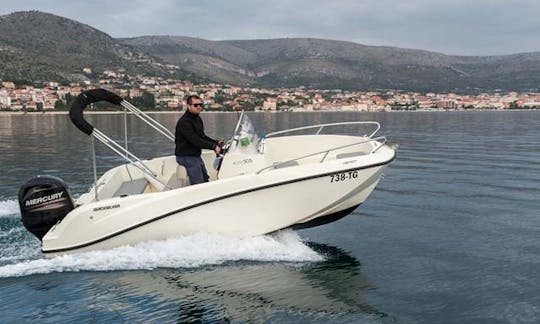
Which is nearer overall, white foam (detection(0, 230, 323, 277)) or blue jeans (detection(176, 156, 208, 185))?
white foam (detection(0, 230, 323, 277))

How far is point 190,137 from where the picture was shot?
7.79m

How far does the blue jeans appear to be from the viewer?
7.92m

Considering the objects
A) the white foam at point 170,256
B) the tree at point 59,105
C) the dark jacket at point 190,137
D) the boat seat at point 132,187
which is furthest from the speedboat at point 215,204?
the tree at point 59,105

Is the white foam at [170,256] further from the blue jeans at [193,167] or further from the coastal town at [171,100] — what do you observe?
the coastal town at [171,100]

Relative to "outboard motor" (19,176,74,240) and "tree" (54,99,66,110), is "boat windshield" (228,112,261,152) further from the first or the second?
"tree" (54,99,66,110)

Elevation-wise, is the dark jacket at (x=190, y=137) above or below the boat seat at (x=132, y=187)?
above

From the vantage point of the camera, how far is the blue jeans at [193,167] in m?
7.92

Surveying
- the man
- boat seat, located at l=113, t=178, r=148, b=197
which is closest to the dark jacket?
the man

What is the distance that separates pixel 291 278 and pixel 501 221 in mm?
5054

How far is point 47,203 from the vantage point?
7551mm

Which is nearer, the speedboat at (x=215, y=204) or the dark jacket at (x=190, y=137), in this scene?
the speedboat at (x=215, y=204)

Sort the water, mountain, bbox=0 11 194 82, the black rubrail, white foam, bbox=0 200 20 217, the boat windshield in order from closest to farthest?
the water, the black rubrail, the boat windshield, white foam, bbox=0 200 20 217, mountain, bbox=0 11 194 82

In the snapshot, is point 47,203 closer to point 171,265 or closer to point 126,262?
point 126,262

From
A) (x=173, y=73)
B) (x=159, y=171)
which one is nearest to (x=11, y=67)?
(x=173, y=73)
